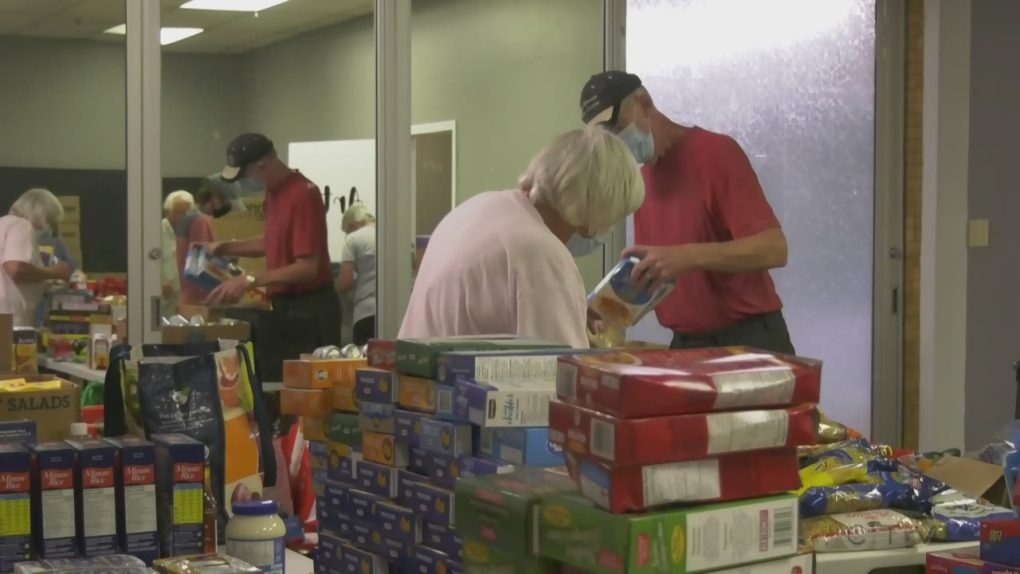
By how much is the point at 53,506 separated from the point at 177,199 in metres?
2.22

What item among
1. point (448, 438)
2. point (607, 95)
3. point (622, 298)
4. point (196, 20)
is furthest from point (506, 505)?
point (196, 20)

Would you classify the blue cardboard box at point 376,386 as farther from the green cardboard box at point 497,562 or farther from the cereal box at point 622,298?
the cereal box at point 622,298

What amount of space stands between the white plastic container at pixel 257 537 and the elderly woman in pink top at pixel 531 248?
661mm

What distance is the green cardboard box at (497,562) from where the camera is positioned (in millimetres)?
1521

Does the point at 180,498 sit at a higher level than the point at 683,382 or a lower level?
lower

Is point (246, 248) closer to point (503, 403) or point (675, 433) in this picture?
point (503, 403)

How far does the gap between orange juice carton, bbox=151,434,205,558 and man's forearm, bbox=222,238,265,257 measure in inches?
86.9

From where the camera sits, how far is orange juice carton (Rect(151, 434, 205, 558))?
1927mm

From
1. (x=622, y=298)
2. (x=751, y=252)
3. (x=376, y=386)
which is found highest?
(x=751, y=252)

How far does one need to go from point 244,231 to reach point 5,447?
2253mm

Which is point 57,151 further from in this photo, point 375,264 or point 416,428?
point 416,428

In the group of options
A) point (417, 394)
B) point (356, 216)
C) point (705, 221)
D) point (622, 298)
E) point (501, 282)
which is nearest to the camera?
point (417, 394)

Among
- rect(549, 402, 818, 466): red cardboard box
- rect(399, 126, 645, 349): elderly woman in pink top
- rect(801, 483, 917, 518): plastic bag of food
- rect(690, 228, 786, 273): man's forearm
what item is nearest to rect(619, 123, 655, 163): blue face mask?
rect(690, 228, 786, 273): man's forearm

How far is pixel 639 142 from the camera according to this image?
3.57m
